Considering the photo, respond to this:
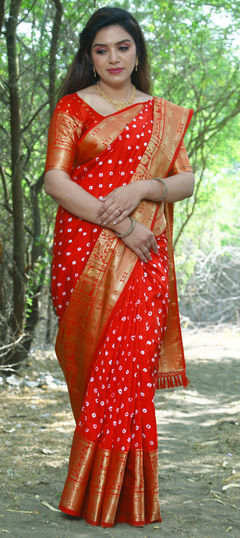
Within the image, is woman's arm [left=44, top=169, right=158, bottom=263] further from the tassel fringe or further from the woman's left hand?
the tassel fringe

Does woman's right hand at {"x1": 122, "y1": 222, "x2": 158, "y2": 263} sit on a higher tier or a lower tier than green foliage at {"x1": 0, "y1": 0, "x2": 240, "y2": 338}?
lower

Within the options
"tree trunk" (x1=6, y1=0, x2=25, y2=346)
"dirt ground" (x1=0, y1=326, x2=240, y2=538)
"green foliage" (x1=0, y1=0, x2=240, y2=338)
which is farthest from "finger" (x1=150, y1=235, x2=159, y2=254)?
"green foliage" (x1=0, y1=0, x2=240, y2=338)

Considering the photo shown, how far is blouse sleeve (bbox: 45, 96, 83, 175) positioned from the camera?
2.67 m

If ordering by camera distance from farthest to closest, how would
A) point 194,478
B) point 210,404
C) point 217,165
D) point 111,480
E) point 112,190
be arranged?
point 217,165
point 210,404
point 194,478
point 112,190
point 111,480

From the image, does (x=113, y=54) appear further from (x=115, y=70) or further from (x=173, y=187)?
(x=173, y=187)

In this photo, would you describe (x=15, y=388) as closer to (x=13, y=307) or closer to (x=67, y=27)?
(x=13, y=307)

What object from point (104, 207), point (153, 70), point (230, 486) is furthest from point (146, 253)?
point (153, 70)

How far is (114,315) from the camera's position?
2.62 meters

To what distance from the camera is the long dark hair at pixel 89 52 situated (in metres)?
2.75

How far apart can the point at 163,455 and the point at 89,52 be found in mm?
2195

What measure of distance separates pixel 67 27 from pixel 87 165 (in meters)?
3.56

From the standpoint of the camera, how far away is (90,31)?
9.16 feet

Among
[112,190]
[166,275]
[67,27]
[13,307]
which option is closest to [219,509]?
[166,275]

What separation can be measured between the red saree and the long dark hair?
0.16 meters
